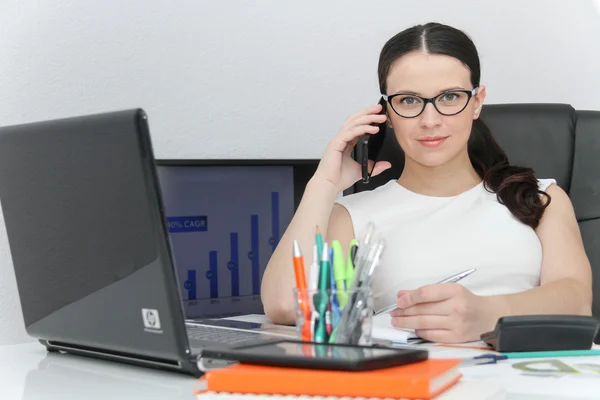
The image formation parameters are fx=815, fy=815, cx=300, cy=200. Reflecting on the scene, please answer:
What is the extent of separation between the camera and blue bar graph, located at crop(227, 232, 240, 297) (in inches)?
74.4

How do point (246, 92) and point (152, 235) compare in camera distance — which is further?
point (246, 92)

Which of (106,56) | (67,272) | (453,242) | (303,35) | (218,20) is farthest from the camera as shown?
(303,35)

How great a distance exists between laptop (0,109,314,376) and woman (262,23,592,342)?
1.60ft

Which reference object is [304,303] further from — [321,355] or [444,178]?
[444,178]

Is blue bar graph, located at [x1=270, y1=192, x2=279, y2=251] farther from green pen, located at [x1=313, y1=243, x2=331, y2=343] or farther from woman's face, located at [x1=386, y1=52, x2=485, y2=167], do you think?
green pen, located at [x1=313, y1=243, x2=331, y2=343]

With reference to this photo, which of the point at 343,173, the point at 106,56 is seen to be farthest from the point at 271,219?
the point at 106,56

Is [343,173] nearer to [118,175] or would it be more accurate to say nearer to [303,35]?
[303,35]

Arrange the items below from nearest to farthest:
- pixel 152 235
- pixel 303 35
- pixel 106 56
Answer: pixel 152 235 → pixel 106 56 → pixel 303 35

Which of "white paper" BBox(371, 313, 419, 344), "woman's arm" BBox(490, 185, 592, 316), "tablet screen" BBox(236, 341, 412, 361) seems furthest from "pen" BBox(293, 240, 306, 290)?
"woman's arm" BBox(490, 185, 592, 316)

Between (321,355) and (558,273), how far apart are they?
2.90 ft

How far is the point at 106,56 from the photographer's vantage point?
194 centimetres

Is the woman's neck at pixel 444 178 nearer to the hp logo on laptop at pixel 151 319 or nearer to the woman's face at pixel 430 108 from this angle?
the woman's face at pixel 430 108

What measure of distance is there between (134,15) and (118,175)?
117cm

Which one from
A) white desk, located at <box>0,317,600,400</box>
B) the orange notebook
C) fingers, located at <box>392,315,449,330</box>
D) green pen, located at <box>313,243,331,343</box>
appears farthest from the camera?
fingers, located at <box>392,315,449,330</box>
